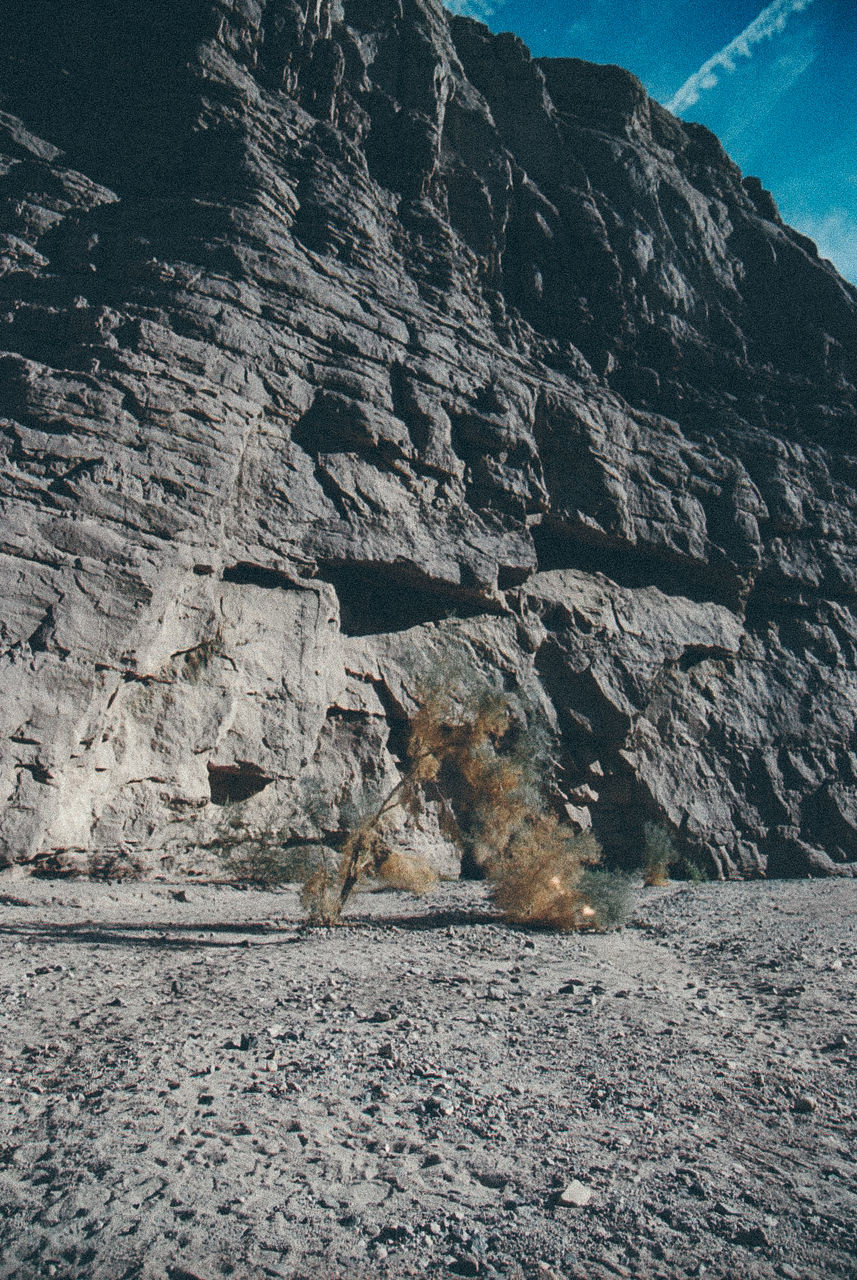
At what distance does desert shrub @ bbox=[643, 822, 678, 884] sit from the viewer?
18.1 meters

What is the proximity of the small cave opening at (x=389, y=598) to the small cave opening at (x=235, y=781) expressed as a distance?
13.4 ft

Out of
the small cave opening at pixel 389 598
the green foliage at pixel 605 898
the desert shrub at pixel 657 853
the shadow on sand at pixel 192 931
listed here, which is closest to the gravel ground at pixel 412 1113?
the shadow on sand at pixel 192 931

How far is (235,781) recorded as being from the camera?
1401 centimetres

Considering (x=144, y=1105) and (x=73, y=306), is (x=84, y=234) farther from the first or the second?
(x=144, y=1105)

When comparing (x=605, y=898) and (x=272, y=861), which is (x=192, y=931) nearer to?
(x=272, y=861)

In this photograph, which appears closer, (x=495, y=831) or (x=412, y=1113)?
(x=412, y=1113)

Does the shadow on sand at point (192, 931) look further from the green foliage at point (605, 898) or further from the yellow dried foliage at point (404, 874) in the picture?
the green foliage at point (605, 898)

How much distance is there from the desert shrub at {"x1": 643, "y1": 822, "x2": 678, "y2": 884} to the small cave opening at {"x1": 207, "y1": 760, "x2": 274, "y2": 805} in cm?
999

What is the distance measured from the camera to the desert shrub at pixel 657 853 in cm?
1809

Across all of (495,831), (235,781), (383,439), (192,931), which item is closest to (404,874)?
(495,831)

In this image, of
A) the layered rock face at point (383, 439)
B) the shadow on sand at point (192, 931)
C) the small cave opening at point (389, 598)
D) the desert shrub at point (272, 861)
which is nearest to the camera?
the shadow on sand at point (192, 931)

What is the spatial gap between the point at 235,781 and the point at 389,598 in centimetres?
586

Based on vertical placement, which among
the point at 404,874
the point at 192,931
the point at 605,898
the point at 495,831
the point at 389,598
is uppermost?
the point at 389,598

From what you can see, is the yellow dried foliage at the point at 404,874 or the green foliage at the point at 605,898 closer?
the yellow dried foliage at the point at 404,874
